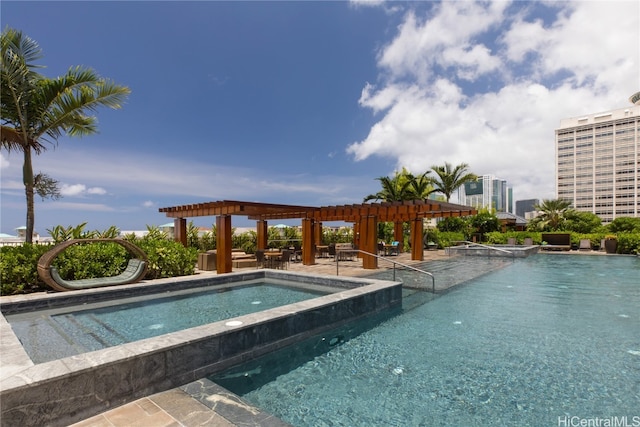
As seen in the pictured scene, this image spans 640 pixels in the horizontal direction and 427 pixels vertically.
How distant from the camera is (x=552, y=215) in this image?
31.8 m

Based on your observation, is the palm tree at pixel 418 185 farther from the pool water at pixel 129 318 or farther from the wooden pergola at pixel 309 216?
the pool water at pixel 129 318

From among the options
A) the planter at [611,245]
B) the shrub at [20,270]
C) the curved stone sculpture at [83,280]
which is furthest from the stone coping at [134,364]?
the planter at [611,245]

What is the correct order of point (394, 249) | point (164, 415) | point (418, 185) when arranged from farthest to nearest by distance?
point (418, 185) < point (394, 249) < point (164, 415)

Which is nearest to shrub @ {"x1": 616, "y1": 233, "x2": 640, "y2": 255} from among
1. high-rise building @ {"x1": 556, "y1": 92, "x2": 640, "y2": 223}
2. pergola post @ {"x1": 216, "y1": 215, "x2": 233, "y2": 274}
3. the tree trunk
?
pergola post @ {"x1": 216, "y1": 215, "x2": 233, "y2": 274}

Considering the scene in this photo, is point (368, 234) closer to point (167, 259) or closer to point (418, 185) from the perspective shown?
point (167, 259)

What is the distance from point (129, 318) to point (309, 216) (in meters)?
10.5

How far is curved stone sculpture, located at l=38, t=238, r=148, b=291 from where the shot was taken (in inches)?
319

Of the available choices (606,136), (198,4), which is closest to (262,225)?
(198,4)

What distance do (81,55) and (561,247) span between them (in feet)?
109

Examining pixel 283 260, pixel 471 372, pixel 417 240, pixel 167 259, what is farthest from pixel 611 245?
pixel 167 259

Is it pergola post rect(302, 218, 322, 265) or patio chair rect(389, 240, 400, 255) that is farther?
patio chair rect(389, 240, 400, 255)

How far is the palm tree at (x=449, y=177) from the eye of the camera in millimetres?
31281

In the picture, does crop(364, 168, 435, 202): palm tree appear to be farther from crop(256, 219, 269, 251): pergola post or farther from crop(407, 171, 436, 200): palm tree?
crop(256, 219, 269, 251): pergola post

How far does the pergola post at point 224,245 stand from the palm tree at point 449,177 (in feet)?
77.9
